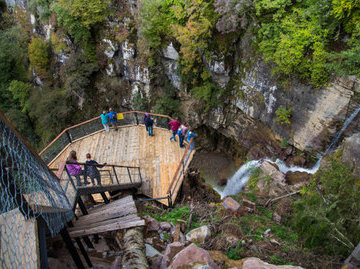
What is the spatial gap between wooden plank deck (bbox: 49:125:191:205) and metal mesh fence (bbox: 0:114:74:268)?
5.43 metres

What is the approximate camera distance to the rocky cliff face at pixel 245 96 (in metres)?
10.0

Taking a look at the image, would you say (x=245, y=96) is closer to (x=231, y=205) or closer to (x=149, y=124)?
(x=149, y=124)

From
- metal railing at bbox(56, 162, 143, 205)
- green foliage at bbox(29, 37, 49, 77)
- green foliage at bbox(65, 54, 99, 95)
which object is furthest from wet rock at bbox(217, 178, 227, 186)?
green foliage at bbox(29, 37, 49, 77)

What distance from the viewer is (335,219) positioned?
205 inches

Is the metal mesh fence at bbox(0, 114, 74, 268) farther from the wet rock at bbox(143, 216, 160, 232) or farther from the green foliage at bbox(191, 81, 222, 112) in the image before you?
the green foliage at bbox(191, 81, 222, 112)

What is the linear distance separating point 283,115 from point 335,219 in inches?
279

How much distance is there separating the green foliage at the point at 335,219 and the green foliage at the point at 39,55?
72.3 ft

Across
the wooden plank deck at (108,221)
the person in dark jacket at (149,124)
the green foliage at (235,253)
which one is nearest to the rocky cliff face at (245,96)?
the person in dark jacket at (149,124)

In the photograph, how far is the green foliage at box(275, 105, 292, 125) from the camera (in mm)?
11289

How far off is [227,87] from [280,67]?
388cm

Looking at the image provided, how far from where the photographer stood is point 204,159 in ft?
56.6

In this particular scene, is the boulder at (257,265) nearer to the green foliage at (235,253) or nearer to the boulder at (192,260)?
the green foliage at (235,253)

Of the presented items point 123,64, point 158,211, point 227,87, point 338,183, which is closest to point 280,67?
point 227,87

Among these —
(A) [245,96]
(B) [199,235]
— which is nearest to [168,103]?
(A) [245,96]
